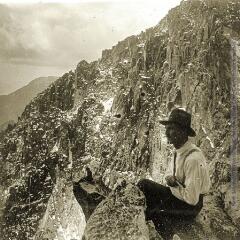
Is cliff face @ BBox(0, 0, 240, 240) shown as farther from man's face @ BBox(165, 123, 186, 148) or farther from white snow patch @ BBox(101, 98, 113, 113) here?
man's face @ BBox(165, 123, 186, 148)

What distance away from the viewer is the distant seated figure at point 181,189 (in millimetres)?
2807

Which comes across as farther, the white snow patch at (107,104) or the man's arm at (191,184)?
the white snow patch at (107,104)

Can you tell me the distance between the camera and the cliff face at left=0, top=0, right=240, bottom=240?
10.6 feet

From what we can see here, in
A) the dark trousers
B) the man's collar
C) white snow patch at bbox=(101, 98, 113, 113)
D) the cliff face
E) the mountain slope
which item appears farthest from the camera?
white snow patch at bbox=(101, 98, 113, 113)

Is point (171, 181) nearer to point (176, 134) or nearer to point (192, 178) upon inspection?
point (192, 178)

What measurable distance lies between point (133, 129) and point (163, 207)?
53.4 feet

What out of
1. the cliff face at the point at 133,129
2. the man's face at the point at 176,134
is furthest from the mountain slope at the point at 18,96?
the man's face at the point at 176,134

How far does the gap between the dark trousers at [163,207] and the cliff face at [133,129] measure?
68 millimetres

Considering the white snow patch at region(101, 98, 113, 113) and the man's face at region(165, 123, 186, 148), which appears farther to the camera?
the white snow patch at region(101, 98, 113, 113)

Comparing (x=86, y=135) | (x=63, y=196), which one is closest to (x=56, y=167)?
(x=63, y=196)

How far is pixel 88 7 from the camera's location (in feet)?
16.4

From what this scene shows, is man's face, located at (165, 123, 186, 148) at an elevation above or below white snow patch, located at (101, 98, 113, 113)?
below

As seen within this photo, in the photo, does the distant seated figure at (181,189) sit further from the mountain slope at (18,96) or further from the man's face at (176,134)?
the mountain slope at (18,96)

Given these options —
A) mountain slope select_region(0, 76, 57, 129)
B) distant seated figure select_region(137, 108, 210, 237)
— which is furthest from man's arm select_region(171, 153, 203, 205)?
mountain slope select_region(0, 76, 57, 129)
